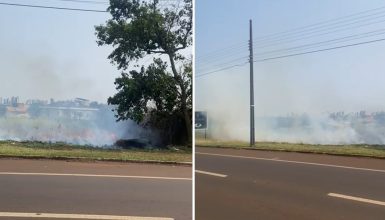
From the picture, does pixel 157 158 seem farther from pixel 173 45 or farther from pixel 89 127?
pixel 173 45

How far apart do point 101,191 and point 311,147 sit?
5.05 feet

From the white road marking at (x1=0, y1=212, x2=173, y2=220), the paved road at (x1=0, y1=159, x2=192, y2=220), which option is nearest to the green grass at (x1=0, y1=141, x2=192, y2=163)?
the paved road at (x1=0, y1=159, x2=192, y2=220)

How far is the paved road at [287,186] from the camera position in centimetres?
133

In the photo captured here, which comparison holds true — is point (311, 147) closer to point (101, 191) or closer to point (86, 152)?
point (101, 191)

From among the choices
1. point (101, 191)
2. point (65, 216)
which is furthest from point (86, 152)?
point (65, 216)

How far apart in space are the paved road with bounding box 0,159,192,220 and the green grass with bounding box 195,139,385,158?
0.85 metres

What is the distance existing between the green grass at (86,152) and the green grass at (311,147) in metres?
0.64

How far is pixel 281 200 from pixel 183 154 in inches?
30.2

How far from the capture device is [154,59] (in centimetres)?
199

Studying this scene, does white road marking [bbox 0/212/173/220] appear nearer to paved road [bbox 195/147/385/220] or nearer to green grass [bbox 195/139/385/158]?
paved road [bbox 195/147/385/220]

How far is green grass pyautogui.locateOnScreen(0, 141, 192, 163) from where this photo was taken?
220 centimetres

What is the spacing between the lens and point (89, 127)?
91.6 inches

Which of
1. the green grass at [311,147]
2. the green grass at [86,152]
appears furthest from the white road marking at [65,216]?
the green grass at [311,147]

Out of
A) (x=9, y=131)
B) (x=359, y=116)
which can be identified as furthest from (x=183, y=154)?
(x=9, y=131)
